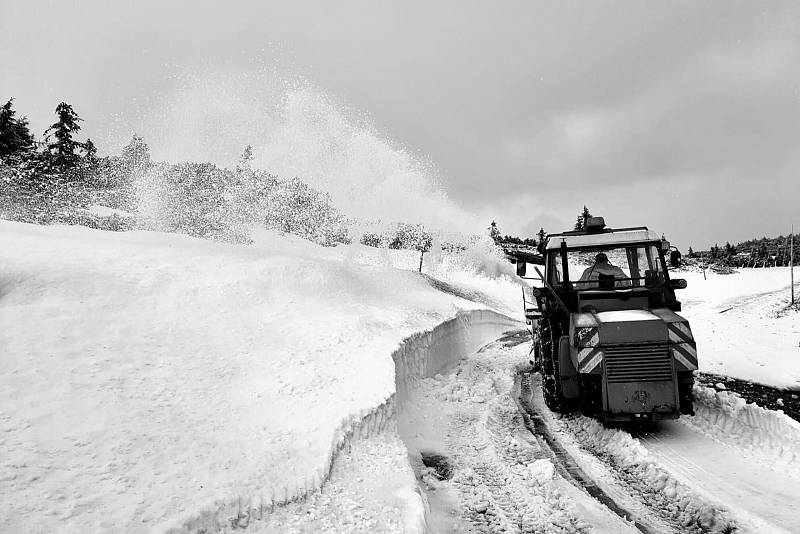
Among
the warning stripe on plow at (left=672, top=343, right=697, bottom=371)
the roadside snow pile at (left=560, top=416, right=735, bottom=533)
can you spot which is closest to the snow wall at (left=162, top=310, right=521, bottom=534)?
the roadside snow pile at (left=560, top=416, right=735, bottom=533)

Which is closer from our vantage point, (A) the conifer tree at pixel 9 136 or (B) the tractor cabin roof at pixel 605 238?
(B) the tractor cabin roof at pixel 605 238

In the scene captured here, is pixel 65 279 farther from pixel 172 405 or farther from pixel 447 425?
pixel 447 425

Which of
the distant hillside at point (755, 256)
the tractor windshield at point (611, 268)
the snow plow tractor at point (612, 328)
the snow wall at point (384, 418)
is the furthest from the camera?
the distant hillside at point (755, 256)

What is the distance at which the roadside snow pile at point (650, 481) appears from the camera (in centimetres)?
380

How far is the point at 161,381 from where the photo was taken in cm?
514

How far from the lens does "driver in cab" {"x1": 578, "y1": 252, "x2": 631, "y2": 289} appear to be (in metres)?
7.13

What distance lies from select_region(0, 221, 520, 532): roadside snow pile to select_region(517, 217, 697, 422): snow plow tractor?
2660 millimetres

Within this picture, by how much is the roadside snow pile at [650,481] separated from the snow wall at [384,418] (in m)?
2.34

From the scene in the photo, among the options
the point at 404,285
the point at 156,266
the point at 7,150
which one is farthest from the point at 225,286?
the point at 7,150

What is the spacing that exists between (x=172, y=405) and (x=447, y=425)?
383 centimetres

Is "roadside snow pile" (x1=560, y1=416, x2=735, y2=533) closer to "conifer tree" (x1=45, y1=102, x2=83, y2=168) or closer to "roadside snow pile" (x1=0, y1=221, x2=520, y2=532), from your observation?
"roadside snow pile" (x1=0, y1=221, x2=520, y2=532)

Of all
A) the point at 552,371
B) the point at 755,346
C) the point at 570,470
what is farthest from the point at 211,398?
Answer: the point at 755,346

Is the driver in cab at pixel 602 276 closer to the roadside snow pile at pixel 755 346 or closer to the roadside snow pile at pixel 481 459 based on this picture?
the roadside snow pile at pixel 481 459

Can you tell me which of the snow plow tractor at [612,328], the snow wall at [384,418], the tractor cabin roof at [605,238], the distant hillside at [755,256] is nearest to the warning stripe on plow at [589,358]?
the snow plow tractor at [612,328]
